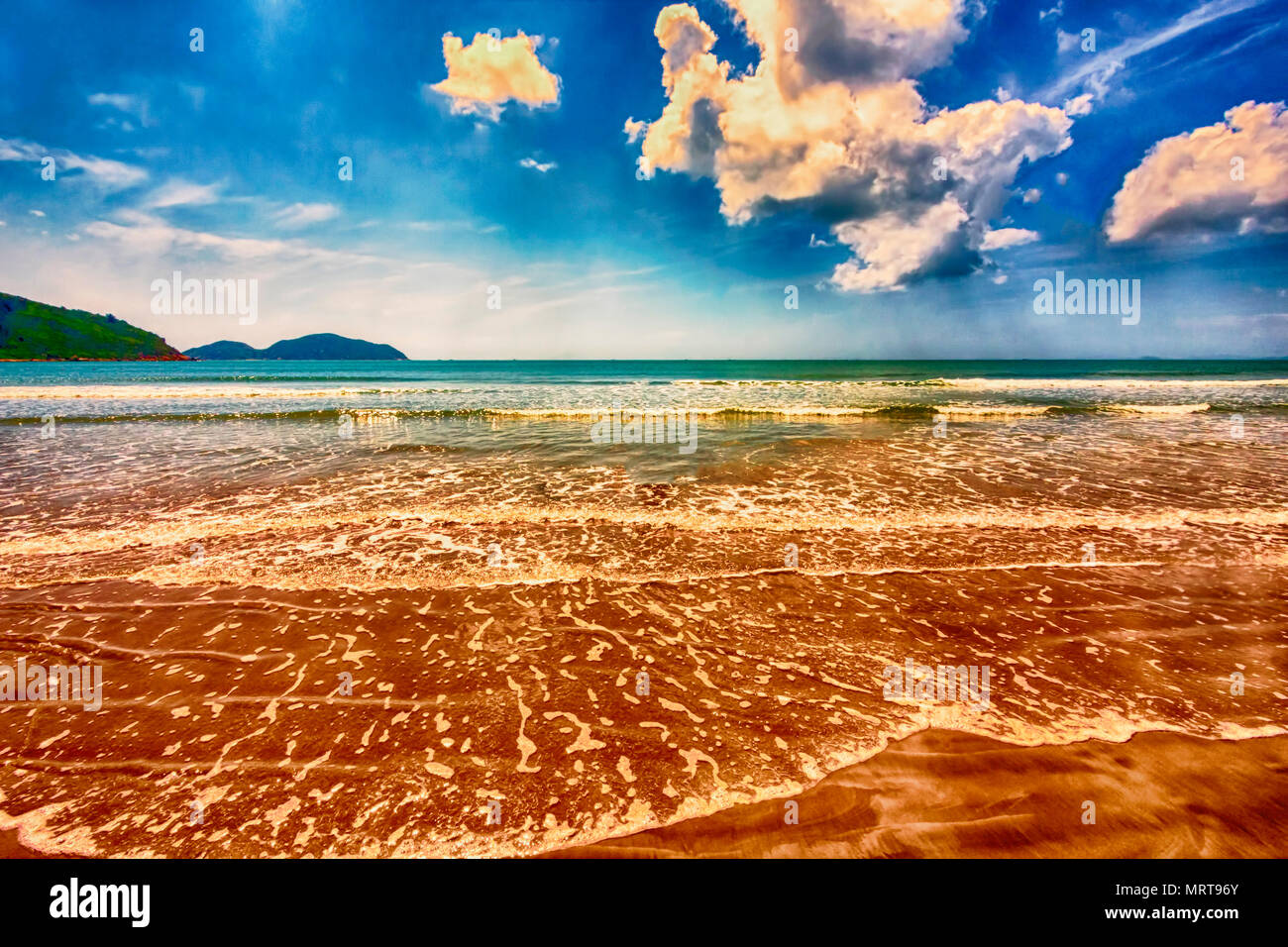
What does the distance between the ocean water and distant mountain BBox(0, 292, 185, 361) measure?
20093cm

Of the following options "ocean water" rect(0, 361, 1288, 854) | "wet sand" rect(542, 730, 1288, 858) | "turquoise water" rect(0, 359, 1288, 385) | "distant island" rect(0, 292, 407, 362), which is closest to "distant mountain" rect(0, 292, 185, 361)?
"distant island" rect(0, 292, 407, 362)

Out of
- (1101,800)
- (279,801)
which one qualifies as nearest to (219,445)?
(279,801)

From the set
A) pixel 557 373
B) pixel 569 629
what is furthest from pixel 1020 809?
pixel 557 373

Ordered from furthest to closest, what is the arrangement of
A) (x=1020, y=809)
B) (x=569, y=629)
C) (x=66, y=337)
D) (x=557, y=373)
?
(x=66, y=337) < (x=557, y=373) < (x=569, y=629) < (x=1020, y=809)

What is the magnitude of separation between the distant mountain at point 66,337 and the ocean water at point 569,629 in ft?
659

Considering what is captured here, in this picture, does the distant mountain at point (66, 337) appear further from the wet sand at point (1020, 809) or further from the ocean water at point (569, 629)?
the wet sand at point (1020, 809)

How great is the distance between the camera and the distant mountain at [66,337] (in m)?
140

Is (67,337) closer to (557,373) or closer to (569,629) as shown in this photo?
(557,373)

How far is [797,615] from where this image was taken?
6.01 m

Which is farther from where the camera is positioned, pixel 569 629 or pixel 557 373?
pixel 557 373

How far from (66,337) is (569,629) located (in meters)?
245

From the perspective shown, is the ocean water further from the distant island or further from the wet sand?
the distant island

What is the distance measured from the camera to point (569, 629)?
5770mm
